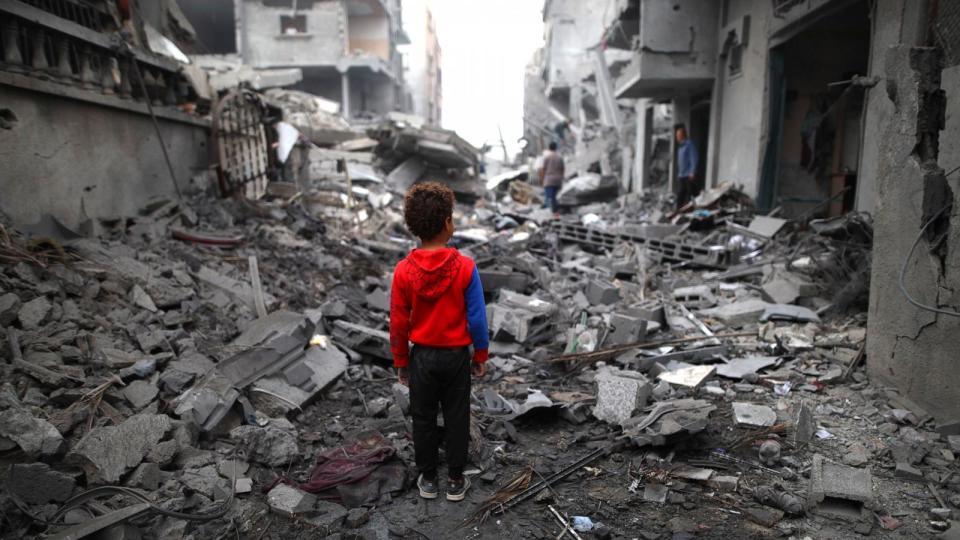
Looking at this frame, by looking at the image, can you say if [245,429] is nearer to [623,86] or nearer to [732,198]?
[732,198]

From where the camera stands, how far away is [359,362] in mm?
5203

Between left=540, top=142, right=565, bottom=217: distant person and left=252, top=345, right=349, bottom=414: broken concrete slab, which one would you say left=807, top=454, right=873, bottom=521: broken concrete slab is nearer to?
left=252, top=345, right=349, bottom=414: broken concrete slab

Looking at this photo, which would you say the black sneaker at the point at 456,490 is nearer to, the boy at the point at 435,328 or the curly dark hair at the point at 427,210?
the boy at the point at 435,328

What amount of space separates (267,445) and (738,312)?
5.06 meters

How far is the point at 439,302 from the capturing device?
2.90m

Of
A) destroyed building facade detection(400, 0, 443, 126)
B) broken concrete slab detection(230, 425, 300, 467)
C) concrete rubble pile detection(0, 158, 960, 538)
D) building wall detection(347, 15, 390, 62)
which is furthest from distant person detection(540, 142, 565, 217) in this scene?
destroyed building facade detection(400, 0, 443, 126)

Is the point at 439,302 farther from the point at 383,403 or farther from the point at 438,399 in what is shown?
the point at 383,403

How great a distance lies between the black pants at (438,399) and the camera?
2947 mm

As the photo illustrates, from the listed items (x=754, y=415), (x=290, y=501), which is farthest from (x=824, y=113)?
(x=290, y=501)

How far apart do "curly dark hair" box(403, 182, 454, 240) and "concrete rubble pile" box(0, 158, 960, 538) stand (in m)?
1.44

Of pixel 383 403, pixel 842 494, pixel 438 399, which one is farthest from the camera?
pixel 383 403

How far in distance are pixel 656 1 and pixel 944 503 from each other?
12127 millimetres

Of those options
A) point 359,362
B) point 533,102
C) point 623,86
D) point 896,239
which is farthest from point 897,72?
point 533,102

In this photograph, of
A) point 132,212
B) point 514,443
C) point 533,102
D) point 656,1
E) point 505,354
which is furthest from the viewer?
point 533,102
